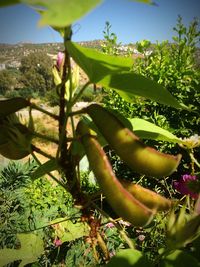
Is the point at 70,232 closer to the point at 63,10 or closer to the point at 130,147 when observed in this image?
the point at 130,147

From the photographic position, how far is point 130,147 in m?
0.48

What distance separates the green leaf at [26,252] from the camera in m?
1.21

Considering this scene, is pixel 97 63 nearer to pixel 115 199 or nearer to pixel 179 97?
pixel 115 199

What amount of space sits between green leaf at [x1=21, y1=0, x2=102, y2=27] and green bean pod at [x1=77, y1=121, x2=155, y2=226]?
0.25 m

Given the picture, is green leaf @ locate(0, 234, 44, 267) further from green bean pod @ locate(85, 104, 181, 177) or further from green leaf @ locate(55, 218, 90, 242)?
green bean pod @ locate(85, 104, 181, 177)

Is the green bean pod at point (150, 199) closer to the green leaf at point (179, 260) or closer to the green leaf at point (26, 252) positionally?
the green leaf at point (179, 260)

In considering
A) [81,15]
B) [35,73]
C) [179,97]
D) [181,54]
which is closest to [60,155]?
[81,15]

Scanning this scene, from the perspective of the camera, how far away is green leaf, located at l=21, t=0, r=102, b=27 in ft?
0.78

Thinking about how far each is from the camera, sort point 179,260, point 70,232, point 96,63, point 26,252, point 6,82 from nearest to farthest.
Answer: point 96,63 < point 179,260 < point 26,252 < point 70,232 < point 6,82

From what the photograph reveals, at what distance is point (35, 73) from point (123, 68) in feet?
97.6

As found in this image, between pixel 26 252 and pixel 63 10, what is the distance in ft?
3.77

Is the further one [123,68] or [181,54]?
[181,54]

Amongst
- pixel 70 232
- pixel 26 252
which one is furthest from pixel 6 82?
pixel 26 252

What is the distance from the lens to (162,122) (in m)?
3.64
